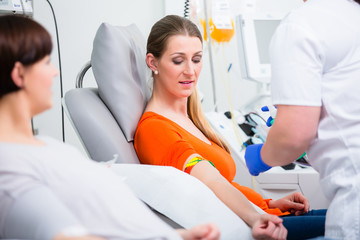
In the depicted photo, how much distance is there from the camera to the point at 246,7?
9.89 ft

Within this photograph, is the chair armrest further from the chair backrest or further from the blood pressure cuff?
the blood pressure cuff

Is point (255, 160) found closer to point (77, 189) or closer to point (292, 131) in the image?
point (292, 131)

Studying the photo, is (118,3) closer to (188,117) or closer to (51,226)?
(188,117)

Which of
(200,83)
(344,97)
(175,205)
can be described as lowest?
(200,83)

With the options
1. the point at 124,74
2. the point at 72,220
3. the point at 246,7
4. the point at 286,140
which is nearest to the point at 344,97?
the point at 286,140

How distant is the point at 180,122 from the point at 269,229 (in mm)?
636

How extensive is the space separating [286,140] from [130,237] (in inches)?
17.1

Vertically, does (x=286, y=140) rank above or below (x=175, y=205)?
above

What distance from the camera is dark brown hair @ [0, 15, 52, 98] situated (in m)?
0.66

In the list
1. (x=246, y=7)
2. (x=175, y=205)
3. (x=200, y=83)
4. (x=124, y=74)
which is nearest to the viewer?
(x=175, y=205)

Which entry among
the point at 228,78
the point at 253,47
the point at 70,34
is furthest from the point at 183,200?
the point at 228,78

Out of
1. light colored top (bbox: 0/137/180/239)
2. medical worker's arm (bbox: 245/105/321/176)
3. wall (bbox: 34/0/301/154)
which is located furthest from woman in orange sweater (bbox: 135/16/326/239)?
wall (bbox: 34/0/301/154)

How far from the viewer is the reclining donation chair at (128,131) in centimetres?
102

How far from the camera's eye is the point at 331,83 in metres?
0.90
